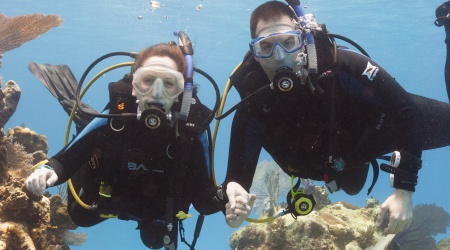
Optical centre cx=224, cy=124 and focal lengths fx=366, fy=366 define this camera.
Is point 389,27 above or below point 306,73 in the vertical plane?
above

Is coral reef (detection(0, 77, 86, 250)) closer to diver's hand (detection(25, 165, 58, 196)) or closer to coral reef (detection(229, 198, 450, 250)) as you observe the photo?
diver's hand (detection(25, 165, 58, 196))

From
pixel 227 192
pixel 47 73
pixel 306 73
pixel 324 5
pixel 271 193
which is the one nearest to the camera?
pixel 227 192

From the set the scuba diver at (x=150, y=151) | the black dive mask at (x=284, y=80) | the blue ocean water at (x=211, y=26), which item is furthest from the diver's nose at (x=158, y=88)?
the blue ocean water at (x=211, y=26)

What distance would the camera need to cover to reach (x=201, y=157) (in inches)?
177

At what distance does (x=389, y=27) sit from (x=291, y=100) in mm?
28128

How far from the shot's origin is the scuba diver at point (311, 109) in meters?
3.77

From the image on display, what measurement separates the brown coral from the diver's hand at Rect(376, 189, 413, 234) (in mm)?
7845

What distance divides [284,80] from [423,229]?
7.69 m

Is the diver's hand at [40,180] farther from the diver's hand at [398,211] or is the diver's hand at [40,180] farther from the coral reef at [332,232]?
the coral reef at [332,232]

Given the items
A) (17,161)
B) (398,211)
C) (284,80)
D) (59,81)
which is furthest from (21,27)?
(398,211)

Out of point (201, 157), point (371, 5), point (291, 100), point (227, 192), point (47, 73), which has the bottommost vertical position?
point (227, 192)

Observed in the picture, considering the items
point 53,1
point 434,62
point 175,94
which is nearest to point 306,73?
point 175,94

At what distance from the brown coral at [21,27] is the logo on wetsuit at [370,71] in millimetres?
7062

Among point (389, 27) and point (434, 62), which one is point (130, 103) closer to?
point (389, 27)
